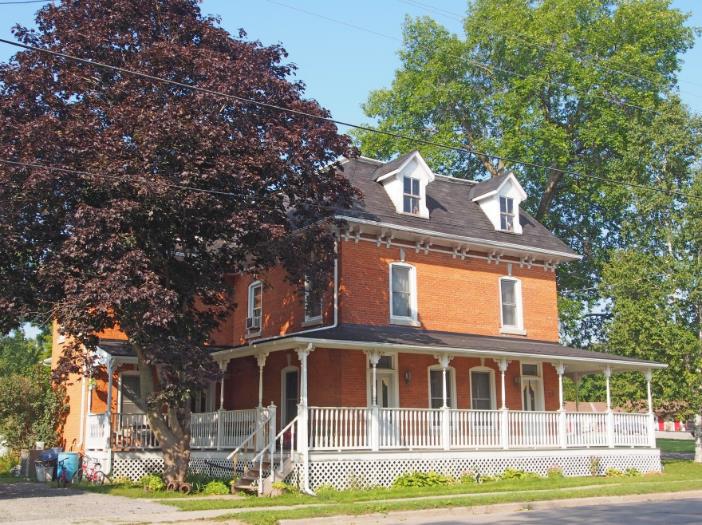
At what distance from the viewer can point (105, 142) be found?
17.7 meters

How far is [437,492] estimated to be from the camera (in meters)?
19.6

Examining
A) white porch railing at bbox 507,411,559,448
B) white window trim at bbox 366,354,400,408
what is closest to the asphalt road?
white porch railing at bbox 507,411,559,448

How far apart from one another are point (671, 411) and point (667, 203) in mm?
9145

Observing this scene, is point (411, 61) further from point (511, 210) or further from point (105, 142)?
point (105, 142)

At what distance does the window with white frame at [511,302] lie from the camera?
1111 inches

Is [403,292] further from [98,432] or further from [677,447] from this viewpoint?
[677,447]

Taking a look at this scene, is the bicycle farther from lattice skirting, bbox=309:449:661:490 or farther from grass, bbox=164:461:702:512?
lattice skirting, bbox=309:449:661:490

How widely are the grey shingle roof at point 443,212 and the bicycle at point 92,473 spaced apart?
10.8 m

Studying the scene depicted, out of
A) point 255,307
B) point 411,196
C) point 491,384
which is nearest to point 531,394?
point 491,384

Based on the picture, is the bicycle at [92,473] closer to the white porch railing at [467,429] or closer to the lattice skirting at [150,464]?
the lattice skirting at [150,464]

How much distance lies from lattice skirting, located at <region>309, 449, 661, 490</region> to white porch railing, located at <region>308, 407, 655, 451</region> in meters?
0.26

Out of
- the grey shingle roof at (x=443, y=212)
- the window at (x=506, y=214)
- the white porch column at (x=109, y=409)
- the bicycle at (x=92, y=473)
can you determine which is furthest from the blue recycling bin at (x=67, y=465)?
the window at (x=506, y=214)

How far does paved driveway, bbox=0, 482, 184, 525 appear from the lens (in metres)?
15.2

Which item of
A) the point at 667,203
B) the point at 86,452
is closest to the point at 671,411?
the point at 667,203
